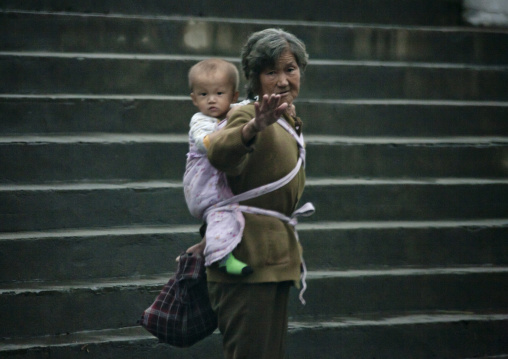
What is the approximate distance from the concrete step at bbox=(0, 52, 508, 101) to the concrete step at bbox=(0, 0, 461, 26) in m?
0.59

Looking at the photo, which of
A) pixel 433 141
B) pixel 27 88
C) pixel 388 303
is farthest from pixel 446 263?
pixel 27 88

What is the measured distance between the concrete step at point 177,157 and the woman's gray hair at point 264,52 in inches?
80.2

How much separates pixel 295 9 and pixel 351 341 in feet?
10.0

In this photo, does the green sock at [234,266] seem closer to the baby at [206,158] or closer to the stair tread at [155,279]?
the baby at [206,158]

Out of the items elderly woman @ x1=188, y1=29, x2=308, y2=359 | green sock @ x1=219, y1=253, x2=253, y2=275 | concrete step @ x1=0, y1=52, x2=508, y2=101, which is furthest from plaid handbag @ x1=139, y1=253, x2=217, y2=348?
concrete step @ x1=0, y1=52, x2=508, y2=101

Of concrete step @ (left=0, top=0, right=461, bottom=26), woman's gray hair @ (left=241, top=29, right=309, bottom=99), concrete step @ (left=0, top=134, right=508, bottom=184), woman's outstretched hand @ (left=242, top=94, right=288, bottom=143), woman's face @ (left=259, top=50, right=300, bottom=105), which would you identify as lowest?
concrete step @ (left=0, top=134, right=508, bottom=184)

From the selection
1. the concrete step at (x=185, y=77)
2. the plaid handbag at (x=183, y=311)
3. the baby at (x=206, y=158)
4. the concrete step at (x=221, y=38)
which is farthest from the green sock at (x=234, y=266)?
the concrete step at (x=221, y=38)

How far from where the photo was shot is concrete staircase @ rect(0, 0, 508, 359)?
14.5ft

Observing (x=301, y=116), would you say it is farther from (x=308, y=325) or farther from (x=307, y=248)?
(x=308, y=325)

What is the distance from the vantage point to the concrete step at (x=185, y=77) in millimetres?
5184

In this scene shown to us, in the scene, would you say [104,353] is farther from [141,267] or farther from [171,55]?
Result: [171,55]

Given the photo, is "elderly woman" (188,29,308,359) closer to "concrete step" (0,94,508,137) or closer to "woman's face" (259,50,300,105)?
"woman's face" (259,50,300,105)

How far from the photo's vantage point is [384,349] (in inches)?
179

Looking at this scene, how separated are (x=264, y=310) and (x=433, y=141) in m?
2.96
